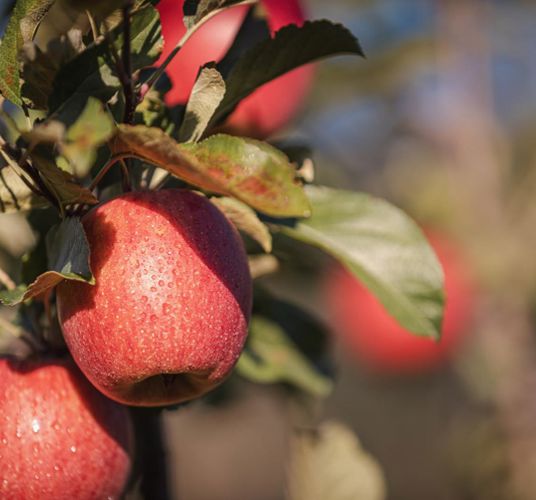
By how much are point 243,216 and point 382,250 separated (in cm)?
16

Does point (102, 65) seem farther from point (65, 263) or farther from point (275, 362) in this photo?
point (275, 362)

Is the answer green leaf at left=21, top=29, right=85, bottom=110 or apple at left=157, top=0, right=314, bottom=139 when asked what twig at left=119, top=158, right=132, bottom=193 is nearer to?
green leaf at left=21, top=29, right=85, bottom=110

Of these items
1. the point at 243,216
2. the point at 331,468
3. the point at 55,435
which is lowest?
the point at 331,468

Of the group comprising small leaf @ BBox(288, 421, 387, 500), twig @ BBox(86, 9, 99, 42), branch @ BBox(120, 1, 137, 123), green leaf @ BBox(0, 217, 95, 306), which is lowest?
small leaf @ BBox(288, 421, 387, 500)

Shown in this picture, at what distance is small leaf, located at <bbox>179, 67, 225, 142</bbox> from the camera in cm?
58

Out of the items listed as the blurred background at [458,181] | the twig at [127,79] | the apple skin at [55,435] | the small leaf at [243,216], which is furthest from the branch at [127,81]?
the blurred background at [458,181]

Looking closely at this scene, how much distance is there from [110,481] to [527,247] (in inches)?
74.8

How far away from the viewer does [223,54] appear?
2.97 feet

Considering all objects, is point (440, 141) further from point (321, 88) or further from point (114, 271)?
point (114, 271)

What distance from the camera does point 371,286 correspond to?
0.75m

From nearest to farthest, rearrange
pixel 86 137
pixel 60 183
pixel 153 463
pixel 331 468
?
pixel 86 137
pixel 60 183
pixel 153 463
pixel 331 468

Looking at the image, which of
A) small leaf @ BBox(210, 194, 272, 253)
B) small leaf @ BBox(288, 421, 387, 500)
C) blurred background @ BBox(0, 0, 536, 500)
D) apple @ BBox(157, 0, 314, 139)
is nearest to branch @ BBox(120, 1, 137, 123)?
small leaf @ BBox(210, 194, 272, 253)

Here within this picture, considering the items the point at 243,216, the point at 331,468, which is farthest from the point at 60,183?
the point at 331,468

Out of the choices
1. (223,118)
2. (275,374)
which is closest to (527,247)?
(275,374)
